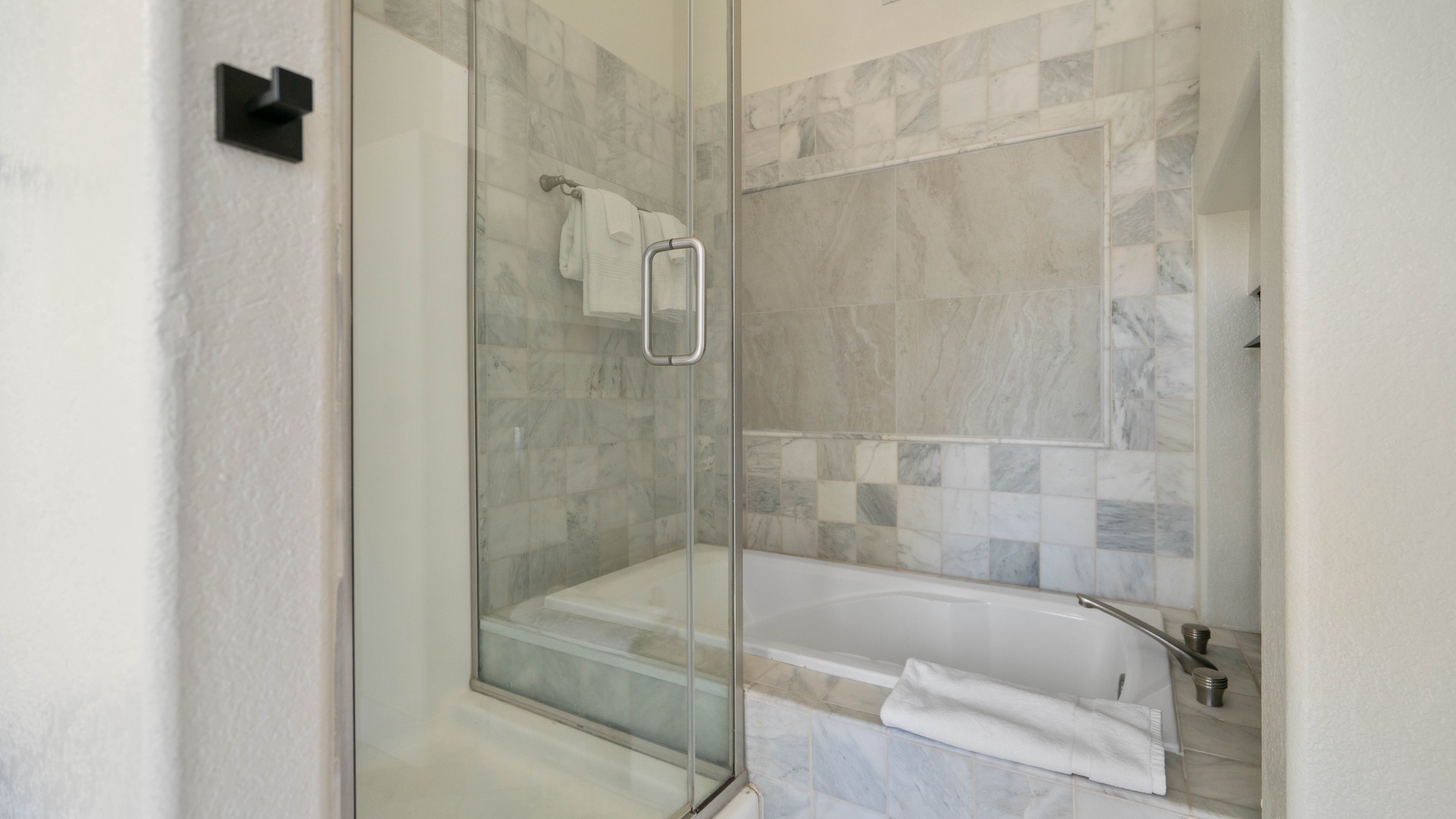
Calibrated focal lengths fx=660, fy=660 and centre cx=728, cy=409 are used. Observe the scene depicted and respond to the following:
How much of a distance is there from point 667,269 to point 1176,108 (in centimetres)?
168

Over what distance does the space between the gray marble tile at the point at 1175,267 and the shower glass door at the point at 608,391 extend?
1.36 meters

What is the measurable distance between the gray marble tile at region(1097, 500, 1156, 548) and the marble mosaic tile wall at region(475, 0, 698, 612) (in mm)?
1475

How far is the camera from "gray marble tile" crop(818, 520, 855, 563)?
93.7 inches

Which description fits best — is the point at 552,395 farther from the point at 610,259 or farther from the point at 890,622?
the point at 890,622

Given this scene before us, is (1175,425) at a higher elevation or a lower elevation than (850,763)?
higher

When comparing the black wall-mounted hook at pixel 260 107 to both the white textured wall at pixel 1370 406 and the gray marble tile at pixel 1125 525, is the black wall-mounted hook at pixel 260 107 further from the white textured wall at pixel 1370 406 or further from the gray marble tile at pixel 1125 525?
the gray marble tile at pixel 1125 525

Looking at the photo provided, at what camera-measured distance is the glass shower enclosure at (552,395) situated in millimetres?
708

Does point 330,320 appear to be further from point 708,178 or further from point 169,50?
point 708,178

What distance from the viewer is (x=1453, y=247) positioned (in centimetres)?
73

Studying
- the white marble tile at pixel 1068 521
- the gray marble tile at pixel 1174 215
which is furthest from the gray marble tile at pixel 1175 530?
the gray marble tile at pixel 1174 215

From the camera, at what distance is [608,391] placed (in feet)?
3.36

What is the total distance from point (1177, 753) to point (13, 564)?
1610 millimetres

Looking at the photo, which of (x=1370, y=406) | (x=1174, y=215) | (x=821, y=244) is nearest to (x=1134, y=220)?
(x=1174, y=215)

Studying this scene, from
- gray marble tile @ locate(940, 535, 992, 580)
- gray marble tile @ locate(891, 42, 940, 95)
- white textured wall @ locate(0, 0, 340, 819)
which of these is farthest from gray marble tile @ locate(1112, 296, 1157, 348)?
white textured wall @ locate(0, 0, 340, 819)
